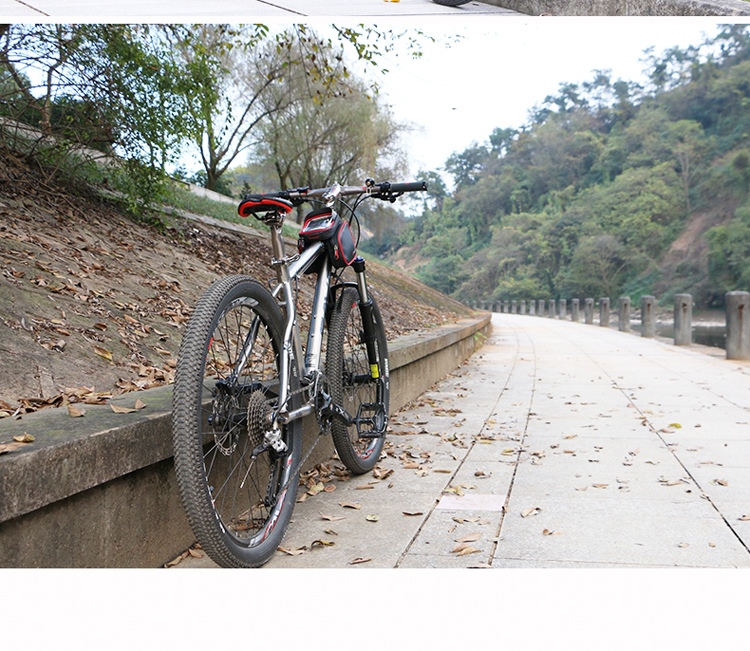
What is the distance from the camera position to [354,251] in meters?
3.68

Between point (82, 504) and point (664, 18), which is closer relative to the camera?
point (82, 504)

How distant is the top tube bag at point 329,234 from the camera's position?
3289 mm

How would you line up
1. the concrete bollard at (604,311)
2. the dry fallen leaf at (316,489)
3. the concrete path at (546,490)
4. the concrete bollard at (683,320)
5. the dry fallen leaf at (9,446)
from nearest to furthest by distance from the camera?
the dry fallen leaf at (9,446) → the concrete path at (546,490) → the dry fallen leaf at (316,489) → the concrete bollard at (683,320) → the concrete bollard at (604,311)

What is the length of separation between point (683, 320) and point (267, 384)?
40.7 ft

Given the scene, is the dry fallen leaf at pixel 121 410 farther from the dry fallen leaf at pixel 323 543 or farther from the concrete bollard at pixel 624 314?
the concrete bollard at pixel 624 314

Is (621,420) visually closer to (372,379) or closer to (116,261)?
(372,379)

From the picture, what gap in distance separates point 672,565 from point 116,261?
178 inches

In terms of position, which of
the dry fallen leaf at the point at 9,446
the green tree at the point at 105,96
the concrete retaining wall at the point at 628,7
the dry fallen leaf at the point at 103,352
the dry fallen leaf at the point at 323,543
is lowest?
the dry fallen leaf at the point at 323,543

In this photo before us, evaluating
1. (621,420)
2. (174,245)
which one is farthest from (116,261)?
(621,420)

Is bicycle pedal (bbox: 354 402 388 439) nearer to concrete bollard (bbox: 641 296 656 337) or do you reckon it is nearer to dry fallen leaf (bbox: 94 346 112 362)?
dry fallen leaf (bbox: 94 346 112 362)

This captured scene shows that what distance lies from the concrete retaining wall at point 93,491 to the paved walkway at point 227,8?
234 inches

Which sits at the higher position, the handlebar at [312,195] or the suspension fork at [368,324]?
the handlebar at [312,195]

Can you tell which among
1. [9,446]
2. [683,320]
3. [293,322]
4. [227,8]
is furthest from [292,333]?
[683,320]

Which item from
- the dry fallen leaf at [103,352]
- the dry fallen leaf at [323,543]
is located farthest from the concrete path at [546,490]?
the dry fallen leaf at [103,352]
